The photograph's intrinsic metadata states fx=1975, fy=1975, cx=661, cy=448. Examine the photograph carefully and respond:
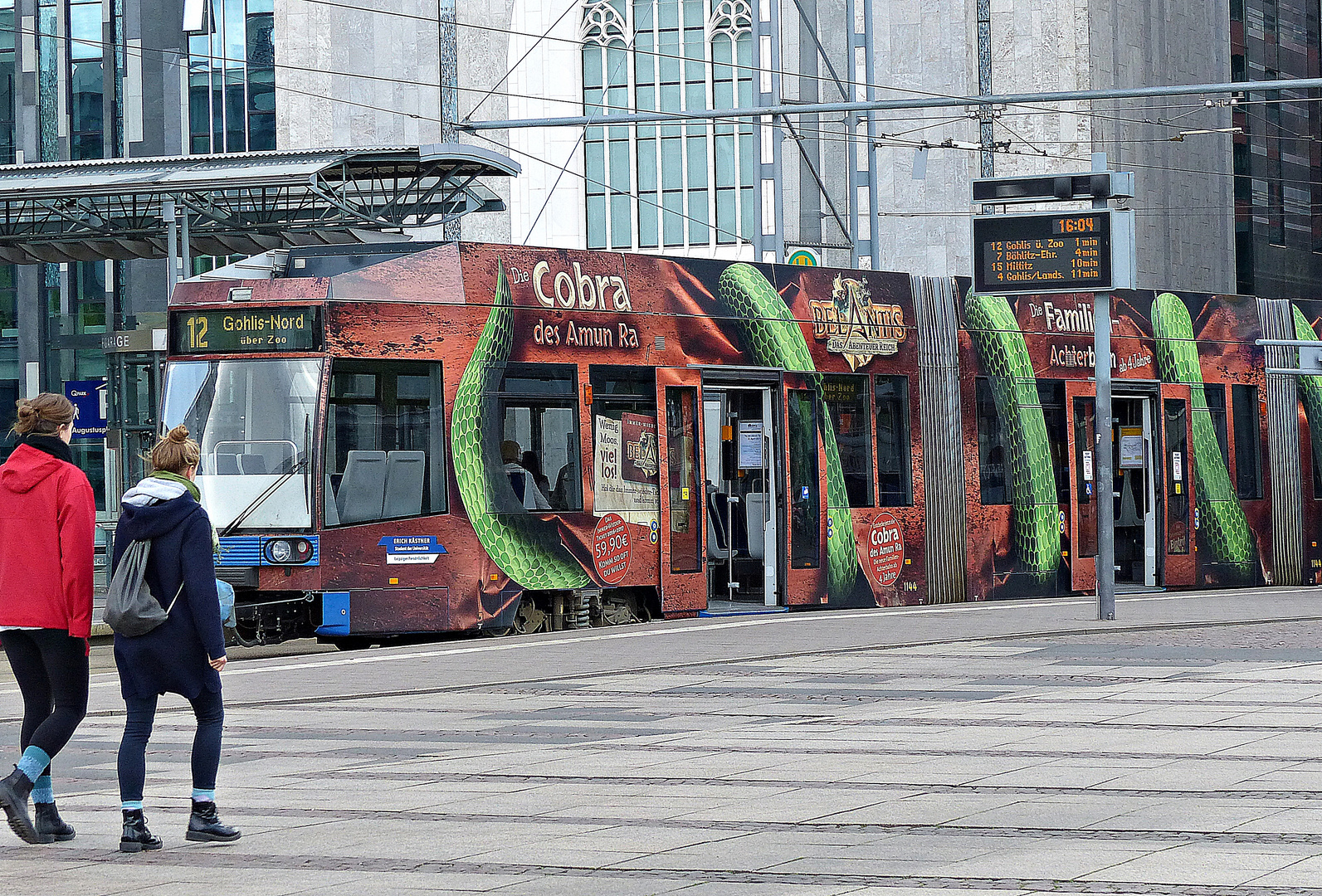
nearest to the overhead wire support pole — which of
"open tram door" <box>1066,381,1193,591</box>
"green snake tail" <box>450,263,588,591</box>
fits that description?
"open tram door" <box>1066,381,1193,591</box>

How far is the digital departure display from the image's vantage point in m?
18.0

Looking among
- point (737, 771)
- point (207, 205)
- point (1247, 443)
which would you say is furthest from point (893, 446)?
point (737, 771)

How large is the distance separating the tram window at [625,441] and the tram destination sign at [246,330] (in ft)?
8.81

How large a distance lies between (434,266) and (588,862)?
32.5 feet

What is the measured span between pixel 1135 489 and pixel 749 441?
19.6ft

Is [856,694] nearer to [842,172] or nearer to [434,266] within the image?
[434,266]

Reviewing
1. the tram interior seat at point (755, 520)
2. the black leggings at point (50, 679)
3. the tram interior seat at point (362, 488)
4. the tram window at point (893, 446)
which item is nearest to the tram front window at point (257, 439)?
the tram interior seat at point (362, 488)

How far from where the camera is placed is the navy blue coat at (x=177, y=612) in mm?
7535

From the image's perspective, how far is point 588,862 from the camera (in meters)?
6.87

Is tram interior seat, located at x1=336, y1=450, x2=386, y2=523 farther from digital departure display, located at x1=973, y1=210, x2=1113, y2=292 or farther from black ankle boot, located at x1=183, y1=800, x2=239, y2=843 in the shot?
black ankle boot, located at x1=183, y1=800, x2=239, y2=843

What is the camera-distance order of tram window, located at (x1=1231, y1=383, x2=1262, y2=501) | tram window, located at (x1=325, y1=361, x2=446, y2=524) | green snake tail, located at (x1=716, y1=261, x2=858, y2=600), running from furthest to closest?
tram window, located at (x1=1231, y1=383, x2=1262, y2=501) < green snake tail, located at (x1=716, y1=261, x2=858, y2=600) < tram window, located at (x1=325, y1=361, x2=446, y2=524)

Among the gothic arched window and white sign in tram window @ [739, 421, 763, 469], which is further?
the gothic arched window

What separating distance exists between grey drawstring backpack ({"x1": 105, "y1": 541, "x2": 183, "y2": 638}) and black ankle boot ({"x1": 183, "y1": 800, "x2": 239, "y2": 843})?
0.71 m

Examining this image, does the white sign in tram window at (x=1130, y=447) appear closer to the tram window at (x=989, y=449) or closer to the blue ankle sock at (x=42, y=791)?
the tram window at (x=989, y=449)
